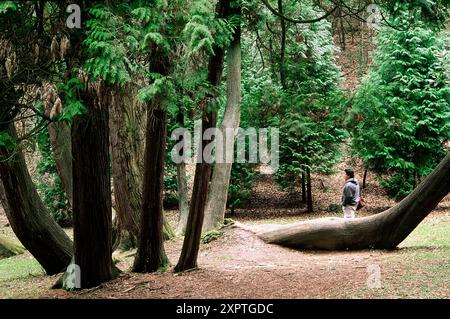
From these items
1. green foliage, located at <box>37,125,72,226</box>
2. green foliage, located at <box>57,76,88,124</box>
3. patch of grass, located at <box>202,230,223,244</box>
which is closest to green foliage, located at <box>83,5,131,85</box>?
green foliage, located at <box>57,76,88,124</box>

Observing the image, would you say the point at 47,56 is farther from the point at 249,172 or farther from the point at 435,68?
the point at 435,68

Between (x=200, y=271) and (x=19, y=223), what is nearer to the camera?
(x=200, y=271)

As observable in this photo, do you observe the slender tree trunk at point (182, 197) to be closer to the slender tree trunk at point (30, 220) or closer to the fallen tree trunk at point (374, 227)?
the fallen tree trunk at point (374, 227)

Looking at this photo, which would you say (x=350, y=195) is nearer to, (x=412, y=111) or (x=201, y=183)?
(x=201, y=183)

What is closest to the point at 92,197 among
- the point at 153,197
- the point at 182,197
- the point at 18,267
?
the point at 153,197

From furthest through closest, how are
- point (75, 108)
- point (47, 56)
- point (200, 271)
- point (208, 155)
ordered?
1. point (200, 271)
2. point (208, 155)
3. point (47, 56)
4. point (75, 108)

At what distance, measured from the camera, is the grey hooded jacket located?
40.3 ft

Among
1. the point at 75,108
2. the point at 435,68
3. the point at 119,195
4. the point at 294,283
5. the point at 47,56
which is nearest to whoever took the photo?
the point at 75,108

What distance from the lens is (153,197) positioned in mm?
8461

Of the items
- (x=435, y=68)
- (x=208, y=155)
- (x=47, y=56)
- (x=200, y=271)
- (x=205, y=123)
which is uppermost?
(x=435, y=68)

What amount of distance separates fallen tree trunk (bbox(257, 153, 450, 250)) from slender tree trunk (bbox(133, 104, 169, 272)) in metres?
3.58

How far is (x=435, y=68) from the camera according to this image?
1928 cm

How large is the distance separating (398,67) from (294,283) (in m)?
14.4
